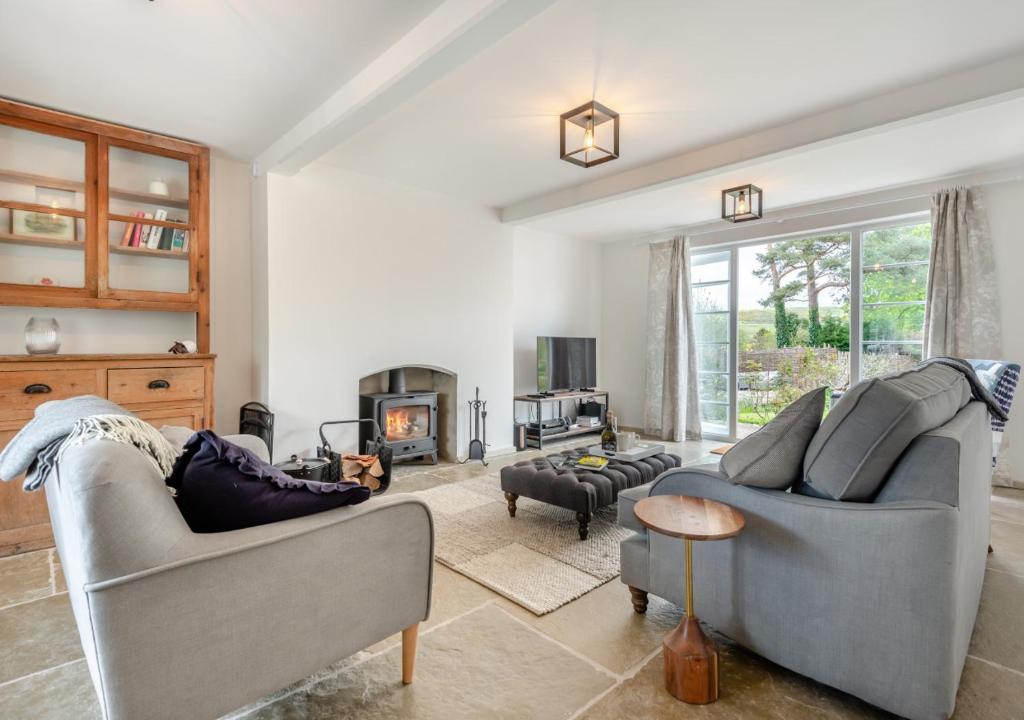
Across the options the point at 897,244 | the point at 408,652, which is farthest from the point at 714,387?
the point at 408,652

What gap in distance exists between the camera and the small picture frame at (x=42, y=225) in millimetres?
3055

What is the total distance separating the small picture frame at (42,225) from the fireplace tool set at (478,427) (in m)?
3.33

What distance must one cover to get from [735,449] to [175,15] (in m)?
2.98

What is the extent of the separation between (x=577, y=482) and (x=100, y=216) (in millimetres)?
3488

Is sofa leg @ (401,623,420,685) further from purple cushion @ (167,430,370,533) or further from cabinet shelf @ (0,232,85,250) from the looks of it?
cabinet shelf @ (0,232,85,250)

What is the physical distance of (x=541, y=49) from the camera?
2.50 metres

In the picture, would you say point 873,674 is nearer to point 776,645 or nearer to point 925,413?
point 776,645

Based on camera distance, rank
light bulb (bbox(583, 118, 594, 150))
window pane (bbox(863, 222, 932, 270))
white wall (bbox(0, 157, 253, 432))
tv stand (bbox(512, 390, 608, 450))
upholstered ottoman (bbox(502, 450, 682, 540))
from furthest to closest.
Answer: tv stand (bbox(512, 390, 608, 450)) → window pane (bbox(863, 222, 932, 270)) → white wall (bbox(0, 157, 253, 432)) → light bulb (bbox(583, 118, 594, 150)) → upholstered ottoman (bbox(502, 450, 682, 540))

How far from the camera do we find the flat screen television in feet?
19.5

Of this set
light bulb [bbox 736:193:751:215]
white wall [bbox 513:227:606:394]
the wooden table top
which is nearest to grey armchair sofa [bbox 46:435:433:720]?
the wooden table top

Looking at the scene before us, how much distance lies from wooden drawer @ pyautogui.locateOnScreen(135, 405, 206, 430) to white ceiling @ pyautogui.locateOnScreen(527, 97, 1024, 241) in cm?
377

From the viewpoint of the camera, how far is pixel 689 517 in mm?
1630

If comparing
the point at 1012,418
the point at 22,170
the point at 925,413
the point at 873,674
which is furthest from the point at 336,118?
the point at 1012,418

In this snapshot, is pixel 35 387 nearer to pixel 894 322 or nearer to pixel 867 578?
pixel 867 578
